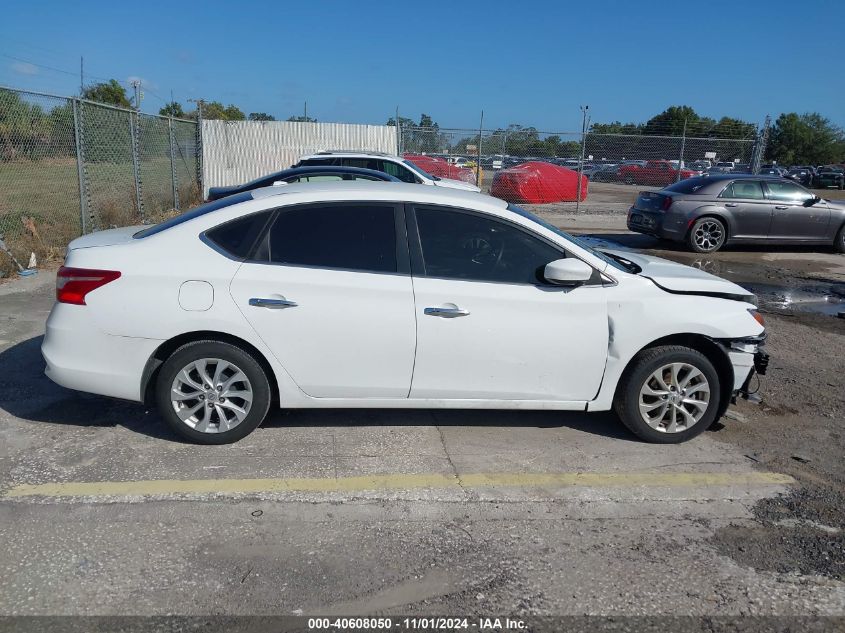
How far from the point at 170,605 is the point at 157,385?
5.36ft

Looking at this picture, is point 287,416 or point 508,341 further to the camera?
point 287,416

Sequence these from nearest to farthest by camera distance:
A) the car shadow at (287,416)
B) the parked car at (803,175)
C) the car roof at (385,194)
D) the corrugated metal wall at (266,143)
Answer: the car roof at (385,194)
the car shadow at (287,416)
the corrugated metal wall at (266,143)
the parked car at (803,175)

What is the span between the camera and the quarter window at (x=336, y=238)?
4.22 meters

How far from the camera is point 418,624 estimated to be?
2.81 metres

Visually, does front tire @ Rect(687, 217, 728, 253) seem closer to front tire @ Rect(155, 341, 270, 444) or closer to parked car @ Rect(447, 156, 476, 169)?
parked car @ Rect(447, 156, 476, 169)

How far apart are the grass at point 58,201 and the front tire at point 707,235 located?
10471mm

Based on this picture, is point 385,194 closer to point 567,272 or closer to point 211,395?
point 567,272

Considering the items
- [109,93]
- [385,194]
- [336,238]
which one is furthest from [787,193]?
[109,93]

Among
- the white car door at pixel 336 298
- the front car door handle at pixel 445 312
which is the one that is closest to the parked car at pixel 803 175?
the front car door handle at pixel 445 312

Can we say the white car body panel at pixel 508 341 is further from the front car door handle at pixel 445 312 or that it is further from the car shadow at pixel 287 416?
the car shadow at pixel 287 416

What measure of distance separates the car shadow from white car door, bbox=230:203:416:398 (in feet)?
1.88

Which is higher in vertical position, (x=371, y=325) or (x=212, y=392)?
(x=371, y=325)

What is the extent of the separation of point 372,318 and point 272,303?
24.3 inches

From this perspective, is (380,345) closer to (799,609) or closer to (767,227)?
(799,609)
